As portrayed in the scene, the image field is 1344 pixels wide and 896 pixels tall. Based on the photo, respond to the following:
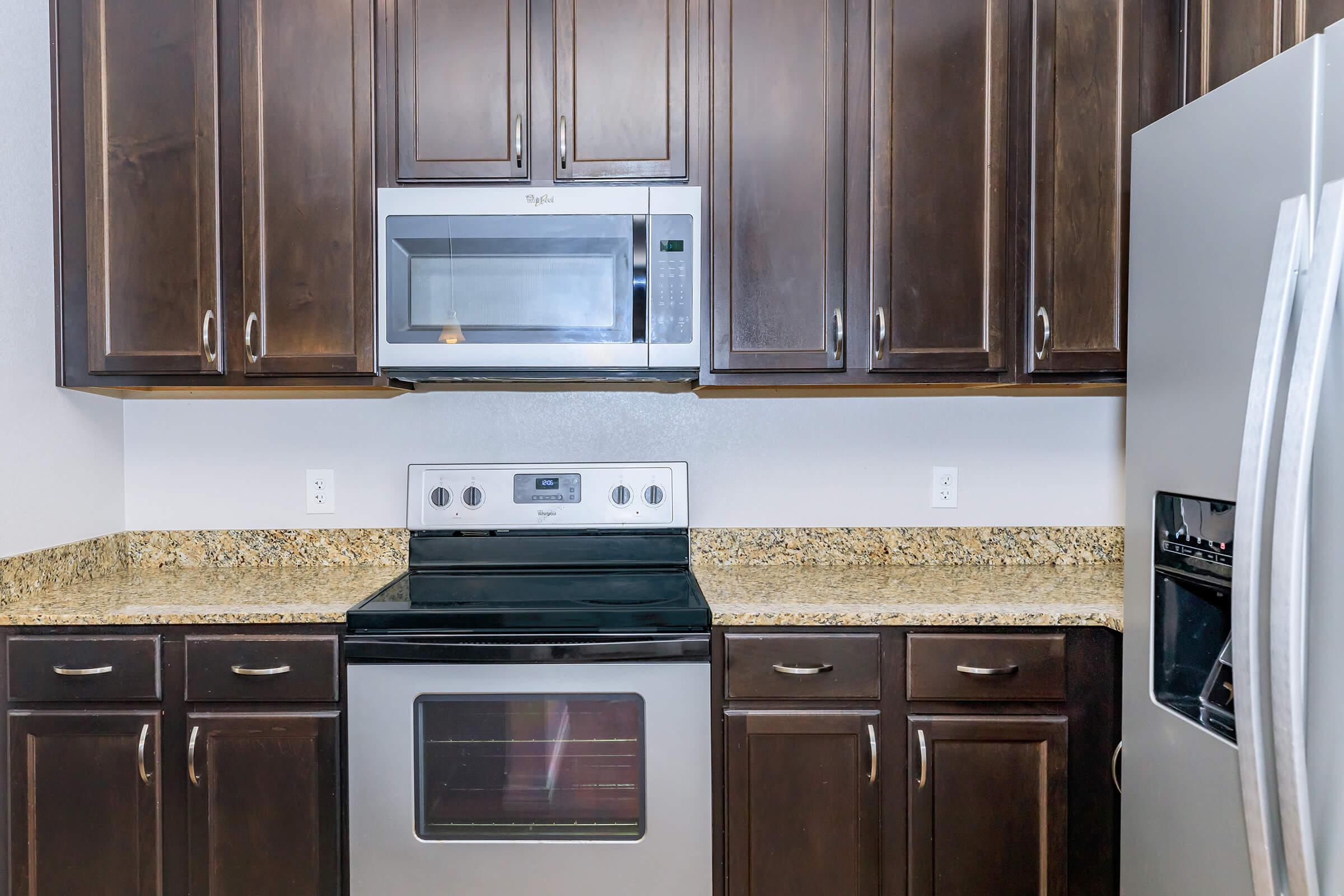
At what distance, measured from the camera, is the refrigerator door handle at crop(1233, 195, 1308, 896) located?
946 millimetres

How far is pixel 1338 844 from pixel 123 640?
2.02m

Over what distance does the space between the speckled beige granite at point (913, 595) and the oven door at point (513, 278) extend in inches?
23.5

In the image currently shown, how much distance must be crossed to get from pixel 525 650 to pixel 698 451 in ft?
2.59

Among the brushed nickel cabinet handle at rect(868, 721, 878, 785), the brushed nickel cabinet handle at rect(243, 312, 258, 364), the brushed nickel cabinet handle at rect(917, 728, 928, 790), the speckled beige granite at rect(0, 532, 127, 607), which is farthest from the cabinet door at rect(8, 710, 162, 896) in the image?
the brushed nickel cabinet handle at rect(917, 728, 928, 790)

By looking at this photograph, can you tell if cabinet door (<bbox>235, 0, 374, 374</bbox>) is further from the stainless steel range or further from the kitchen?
the stainless steel range

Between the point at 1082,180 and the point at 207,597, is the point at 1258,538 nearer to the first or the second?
the point at 1082,180

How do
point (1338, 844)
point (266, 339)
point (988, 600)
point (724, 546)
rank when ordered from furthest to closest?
point (724, 546) < point (266, 339) < point (988, 600) < point (1338, 844)

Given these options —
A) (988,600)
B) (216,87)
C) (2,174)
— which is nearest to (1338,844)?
(988,600)

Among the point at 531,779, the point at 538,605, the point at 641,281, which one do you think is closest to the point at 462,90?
the point at 641,281

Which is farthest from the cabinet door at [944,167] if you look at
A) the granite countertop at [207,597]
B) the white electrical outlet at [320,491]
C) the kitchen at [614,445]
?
the white electrical outlet at [320,491]

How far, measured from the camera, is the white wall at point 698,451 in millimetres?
2123

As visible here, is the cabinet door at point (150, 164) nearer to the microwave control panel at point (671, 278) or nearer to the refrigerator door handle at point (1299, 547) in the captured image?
the microwave control panel at point (671, 278)

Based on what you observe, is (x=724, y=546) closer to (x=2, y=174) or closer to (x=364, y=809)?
(x=364, y=809)

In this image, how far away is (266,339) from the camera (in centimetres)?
179
